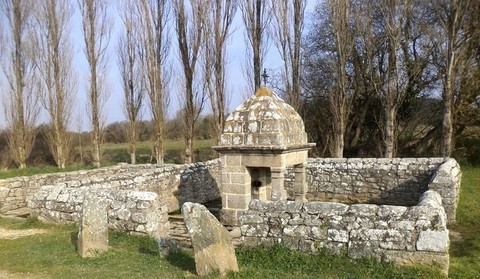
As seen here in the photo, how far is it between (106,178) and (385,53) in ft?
46.6

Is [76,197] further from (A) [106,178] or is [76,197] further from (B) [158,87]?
(B) [158,87]

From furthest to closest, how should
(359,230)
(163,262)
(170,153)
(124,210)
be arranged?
(170,153), (124,210), (163,262), (359,230)

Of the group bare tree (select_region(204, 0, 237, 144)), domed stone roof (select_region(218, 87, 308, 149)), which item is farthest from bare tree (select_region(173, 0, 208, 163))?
domed stone roof (select_region(218, 87, 308, 149))

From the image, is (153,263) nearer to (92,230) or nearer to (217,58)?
(92,230)

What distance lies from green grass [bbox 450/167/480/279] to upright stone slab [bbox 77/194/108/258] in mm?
5103

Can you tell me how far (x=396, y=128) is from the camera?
18.5 meters

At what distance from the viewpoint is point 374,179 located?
1188cm

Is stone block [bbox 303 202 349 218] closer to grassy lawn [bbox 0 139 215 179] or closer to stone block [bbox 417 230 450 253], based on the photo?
stone block [bbox 417 230 450 253]

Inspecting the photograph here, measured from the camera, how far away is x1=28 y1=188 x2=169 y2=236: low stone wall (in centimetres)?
724

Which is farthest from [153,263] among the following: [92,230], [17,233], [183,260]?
[17,233]

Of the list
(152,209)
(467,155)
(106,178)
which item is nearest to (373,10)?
(467,155)

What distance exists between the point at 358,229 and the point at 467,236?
3.95 m

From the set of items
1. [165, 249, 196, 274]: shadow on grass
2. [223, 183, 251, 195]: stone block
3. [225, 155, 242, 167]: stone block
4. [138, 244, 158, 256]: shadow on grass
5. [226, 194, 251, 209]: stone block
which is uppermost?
[225, 155, 242, 167]: stone block

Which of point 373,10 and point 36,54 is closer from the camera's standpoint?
point 373,10
